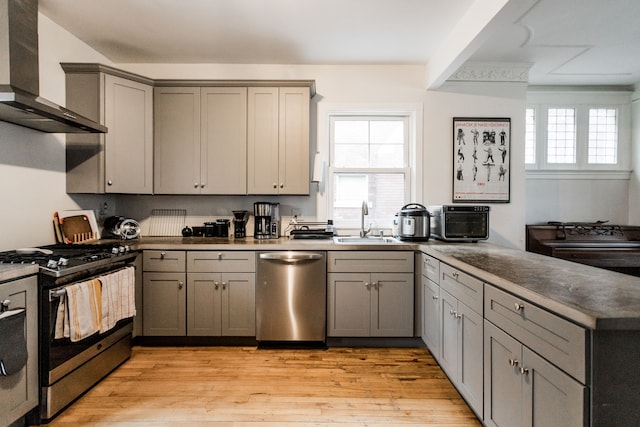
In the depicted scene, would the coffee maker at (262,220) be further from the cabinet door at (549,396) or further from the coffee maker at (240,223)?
the cabinet door at (549,396)

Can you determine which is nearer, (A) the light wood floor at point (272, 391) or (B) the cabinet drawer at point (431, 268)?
(A) the light wood floor at point (272, 391)

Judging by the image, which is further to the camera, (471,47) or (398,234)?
(398,234)

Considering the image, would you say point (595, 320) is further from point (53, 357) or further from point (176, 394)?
point (53, 357)

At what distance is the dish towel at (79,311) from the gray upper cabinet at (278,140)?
1.60m

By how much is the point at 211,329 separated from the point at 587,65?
4.58 m

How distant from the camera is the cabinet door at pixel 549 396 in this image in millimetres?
1129

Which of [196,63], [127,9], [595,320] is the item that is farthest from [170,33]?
[595,320]

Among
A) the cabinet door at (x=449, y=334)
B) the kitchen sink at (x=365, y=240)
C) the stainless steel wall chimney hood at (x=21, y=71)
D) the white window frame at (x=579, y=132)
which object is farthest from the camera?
the white window frame at (x=579, y=132)

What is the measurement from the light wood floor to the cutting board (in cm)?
112

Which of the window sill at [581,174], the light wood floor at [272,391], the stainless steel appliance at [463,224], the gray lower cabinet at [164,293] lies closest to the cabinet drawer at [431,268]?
the stainless steel appliance at [463,224]

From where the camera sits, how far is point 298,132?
10.9 ft

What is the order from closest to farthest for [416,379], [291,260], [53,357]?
[53,357]
[416,379]
[291,260]

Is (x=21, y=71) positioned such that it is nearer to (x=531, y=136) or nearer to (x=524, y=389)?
(x=524, y=389)

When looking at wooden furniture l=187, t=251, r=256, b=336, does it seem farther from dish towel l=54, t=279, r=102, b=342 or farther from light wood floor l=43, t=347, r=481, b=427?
dish towel l=54, t=279, r=102, b=342
